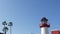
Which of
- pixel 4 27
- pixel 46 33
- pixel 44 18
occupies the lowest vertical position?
pixel 46 33

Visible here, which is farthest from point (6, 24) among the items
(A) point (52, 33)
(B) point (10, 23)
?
(A) point (52, 33)

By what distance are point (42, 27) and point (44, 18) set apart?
245 cm

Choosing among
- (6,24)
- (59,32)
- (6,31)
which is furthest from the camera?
(6,24)

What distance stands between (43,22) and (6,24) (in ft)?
215

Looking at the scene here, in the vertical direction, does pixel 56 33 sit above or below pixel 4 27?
below

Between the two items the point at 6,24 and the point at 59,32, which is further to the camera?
the point at 6,24

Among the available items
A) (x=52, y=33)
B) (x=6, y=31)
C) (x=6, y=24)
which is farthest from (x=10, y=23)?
Answer: (x=52, y=33)

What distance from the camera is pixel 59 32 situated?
52188 mm

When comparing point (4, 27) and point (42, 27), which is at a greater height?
point (4, 27)

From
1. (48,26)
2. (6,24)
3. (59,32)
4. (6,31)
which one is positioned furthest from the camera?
(6,24)

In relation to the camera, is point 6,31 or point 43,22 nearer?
point 43,22

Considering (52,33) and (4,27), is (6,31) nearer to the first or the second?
(4,27)

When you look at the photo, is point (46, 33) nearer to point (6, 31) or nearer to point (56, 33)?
A: point (56, 33)

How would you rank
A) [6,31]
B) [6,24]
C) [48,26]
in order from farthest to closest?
[6,24] < [6,31] < [48,26]
